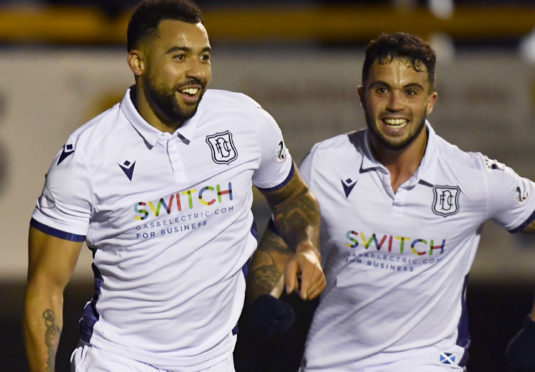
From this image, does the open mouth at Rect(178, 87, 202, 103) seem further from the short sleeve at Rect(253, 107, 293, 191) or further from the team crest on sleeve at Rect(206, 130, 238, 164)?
the short sleeve at Rect(253, 107, 293, 191)

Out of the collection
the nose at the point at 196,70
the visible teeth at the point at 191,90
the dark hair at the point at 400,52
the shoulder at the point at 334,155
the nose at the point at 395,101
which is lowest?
the shoulder at the point at 334,155

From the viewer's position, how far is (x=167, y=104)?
4.18 meters

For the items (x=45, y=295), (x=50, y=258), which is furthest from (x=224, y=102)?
(x=45, y=295)

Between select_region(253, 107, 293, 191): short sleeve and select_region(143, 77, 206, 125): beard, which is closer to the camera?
select_region(143, 77, 206, 125): beard

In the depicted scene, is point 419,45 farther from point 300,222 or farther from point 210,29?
point 210,29

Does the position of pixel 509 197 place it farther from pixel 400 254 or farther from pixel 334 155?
pixel 334 155

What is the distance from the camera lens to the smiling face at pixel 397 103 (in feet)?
14.9

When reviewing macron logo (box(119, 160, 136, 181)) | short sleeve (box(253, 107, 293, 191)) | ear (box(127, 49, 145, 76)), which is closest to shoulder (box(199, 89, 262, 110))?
short sleeve (box(253, 107, 293, 191))

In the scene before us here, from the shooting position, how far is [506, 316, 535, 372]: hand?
4.82 meters

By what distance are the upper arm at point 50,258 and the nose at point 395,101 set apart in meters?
1.44

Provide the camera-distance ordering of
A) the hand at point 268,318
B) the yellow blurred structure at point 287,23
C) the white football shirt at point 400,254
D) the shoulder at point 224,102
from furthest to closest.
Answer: the yellow blurred structure at point 287,23 < the white football shirt at point 400,254 < the shoulder at point 224,102 < the hand at point 268,318

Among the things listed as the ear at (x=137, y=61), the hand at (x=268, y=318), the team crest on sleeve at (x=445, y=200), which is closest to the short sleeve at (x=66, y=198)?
the ear at (x=137, y=61)

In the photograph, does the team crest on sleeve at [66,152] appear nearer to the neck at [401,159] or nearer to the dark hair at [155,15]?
the dark hair at [155,15]

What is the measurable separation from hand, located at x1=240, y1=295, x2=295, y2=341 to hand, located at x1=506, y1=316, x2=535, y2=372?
3.98ft
